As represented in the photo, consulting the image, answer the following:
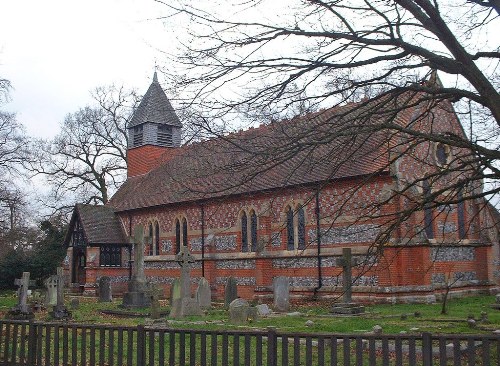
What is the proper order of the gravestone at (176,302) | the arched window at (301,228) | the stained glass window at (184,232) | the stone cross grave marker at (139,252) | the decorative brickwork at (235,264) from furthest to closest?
the stained glass window at (184,232) → the decorative brickwork at (235,264) → the arched window at (301,228) → the stone cross grave marker at (139,252) → the gravestone at (176,302)

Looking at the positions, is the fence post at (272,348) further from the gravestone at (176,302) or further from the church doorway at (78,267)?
the church doorway at (78,267)

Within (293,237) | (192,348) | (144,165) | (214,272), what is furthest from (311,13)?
(144,165)

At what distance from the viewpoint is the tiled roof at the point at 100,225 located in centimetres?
3381

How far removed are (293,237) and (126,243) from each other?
43.8 ft

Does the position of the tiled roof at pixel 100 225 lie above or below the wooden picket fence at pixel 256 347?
above

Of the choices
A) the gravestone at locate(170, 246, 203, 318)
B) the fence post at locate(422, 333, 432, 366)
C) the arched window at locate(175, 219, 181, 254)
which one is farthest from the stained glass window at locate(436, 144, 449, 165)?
the fence post at locate(422, 333, 432, 366)

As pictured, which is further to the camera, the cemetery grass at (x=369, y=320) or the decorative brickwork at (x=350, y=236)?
the decorative brickwork at (x=350, y=236)

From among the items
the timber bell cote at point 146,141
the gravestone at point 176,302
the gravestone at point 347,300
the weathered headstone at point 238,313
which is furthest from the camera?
the timber bell cote at point 146,141

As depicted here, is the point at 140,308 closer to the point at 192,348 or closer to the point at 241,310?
the point at 241,310

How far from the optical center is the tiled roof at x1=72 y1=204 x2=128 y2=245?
3381 cm

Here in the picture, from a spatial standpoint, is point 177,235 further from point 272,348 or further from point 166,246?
point 272,348

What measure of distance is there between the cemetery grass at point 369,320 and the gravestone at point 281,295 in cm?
67

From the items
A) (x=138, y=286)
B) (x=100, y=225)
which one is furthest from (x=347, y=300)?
(x=100, y=225)

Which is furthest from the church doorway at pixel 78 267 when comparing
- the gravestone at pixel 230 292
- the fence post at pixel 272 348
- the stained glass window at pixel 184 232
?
the fence post at pixel 272 348
